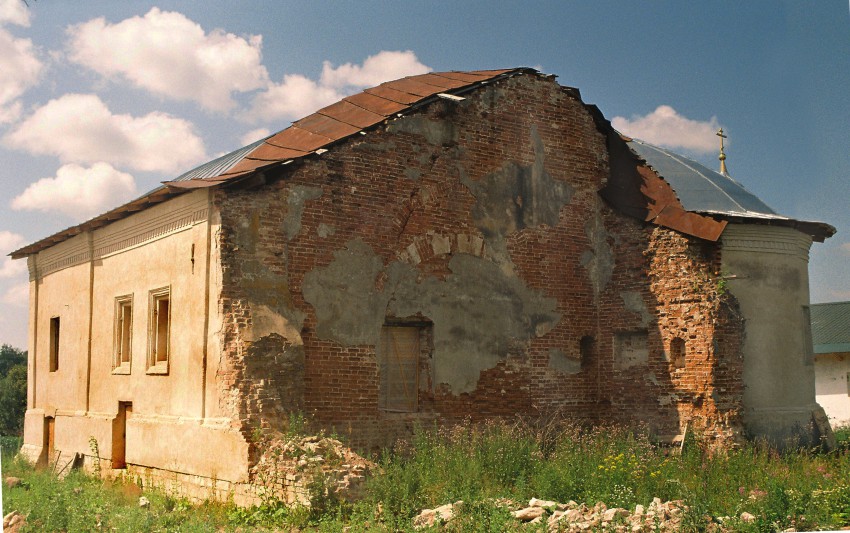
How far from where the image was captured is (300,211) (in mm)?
11836

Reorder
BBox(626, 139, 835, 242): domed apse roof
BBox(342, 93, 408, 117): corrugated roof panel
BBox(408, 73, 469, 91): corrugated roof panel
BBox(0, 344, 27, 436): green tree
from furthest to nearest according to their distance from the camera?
BBox(0, 344, 27, 436): green tree → BBox(626, 139, 835, 242): domed apse roof → BBox(408, 73, 469, 91): corrugated roof panel → BBox(342, 93, 408, 117): corrugated roof panel

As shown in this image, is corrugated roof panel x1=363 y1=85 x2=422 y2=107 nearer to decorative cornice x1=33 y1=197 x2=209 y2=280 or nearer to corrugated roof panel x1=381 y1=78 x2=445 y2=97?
corrugated roof panel x1=381 y1=78 x2=445 y2=97

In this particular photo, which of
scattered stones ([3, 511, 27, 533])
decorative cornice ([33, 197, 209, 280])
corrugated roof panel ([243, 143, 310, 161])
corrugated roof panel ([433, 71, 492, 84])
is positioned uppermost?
corrugated roof panel ([433, 71, 492, 84])

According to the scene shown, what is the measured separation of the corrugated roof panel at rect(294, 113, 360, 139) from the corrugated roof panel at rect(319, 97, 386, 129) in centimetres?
8

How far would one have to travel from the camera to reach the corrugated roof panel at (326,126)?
12.4 m

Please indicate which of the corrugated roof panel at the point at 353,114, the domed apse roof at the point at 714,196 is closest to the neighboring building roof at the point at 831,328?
the domed apse roof at the point at 714,196

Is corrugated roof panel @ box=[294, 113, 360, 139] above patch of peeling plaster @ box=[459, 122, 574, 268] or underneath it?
above

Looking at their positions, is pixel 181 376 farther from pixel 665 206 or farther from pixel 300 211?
pixel 665 206

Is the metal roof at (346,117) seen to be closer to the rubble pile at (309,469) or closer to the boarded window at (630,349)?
the rubble pile at (309,469)

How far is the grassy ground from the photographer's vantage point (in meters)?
9.02

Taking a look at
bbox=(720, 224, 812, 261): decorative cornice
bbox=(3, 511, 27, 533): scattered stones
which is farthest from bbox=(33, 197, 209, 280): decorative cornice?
bbox=(720, 224, 812, 261): decorative cornice

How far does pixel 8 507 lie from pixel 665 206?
10.4m

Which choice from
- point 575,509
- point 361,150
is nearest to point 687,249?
point 361,150

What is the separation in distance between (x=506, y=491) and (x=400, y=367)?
10.5 ft
